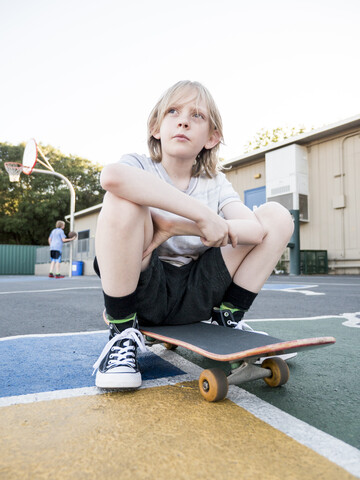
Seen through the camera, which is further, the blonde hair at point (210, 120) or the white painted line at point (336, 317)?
the white painted line at point (336, 317)

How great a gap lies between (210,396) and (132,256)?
52 cm

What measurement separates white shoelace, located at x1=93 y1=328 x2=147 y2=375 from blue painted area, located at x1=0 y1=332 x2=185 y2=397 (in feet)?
0.36

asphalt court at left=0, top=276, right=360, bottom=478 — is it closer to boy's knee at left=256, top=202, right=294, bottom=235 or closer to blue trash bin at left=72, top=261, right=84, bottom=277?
boy's knee at left=256, top=202, right=294, bottom=235

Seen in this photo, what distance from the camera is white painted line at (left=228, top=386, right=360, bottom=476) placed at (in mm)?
796

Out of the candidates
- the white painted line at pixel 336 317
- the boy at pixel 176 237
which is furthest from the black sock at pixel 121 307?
the white painted line at pixel 336 317

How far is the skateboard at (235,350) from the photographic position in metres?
1.08

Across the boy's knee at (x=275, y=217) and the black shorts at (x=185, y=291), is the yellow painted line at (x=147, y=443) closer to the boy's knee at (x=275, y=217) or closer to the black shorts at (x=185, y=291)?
the black shorts at (x=185, y=291)

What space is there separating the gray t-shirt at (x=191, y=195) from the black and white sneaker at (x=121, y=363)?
399 mm

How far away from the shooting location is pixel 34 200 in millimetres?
27781

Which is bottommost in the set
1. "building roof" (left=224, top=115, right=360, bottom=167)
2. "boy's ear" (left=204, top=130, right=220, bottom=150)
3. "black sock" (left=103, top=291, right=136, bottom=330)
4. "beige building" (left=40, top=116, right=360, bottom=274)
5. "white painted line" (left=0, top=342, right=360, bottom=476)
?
"white painted line" (left=0, top=342, right=360, bottom=476)

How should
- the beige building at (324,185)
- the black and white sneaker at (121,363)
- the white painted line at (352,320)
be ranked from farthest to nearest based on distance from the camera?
the beige building at (324,185)
the white painted line at (352,320)
the black and white sneaker at (121,363)

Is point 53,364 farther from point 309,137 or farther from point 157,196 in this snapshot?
point 309,137

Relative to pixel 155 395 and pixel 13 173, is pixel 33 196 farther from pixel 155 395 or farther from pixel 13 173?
pixel 155 395

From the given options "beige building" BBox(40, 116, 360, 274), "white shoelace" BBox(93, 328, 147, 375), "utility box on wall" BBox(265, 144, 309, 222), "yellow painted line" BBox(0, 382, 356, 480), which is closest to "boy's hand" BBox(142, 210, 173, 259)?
"white shoelace" BBox(93, 328, 147, 375)
